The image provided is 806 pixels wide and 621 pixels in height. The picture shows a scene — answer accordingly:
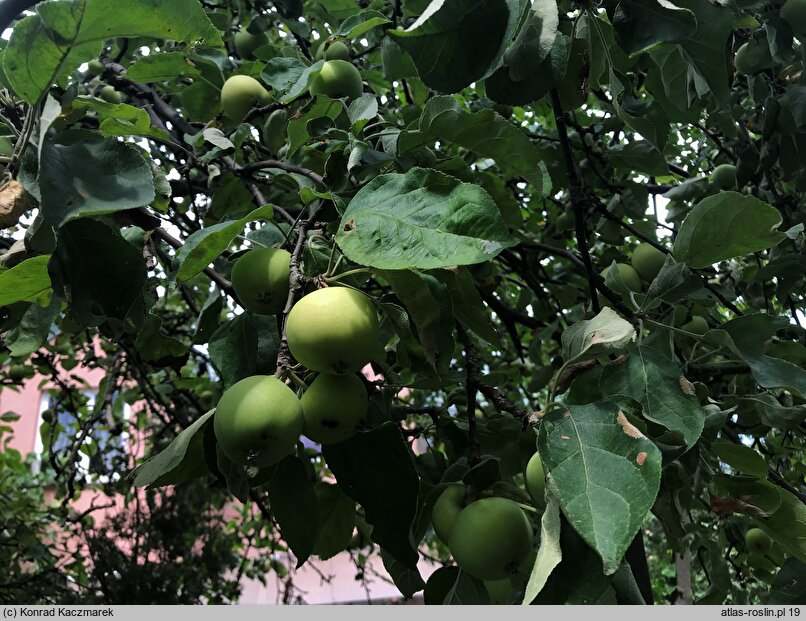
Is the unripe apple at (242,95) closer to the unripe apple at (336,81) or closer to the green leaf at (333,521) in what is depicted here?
the unripe apple at (336,81)

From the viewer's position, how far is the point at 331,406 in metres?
1.01

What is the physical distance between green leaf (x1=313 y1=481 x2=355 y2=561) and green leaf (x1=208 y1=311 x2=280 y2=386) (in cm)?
45

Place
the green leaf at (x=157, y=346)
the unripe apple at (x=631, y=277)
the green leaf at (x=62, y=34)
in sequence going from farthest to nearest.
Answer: the unripe apple at (x=631, y=277)
the green leaf at (x=157, y=346)
the green leaf at (x=62, y=34)

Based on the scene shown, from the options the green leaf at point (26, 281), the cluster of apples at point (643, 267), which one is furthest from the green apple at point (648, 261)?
the green leaf at point (26, 281)

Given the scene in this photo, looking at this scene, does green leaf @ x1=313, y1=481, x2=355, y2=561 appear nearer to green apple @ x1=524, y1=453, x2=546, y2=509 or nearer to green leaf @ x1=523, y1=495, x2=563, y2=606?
green apple @ x1=524, y1=453, x2=546, y2=509

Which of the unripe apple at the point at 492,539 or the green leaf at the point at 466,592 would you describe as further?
the green leaf at the point at 466,592

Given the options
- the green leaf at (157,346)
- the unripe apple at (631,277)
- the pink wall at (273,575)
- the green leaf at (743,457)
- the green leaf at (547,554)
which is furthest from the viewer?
the pink wall at (273,575)

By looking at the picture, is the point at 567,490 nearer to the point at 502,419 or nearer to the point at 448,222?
the point at 448,222

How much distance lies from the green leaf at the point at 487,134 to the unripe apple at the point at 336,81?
0.47m

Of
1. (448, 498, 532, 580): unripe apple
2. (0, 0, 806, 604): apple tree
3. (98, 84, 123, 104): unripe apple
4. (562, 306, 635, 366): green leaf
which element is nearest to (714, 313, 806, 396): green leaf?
(0, 0, 806, 604): apple tree

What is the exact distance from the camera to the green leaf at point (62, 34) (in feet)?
2.86

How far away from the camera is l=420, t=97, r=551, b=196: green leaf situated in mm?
1232

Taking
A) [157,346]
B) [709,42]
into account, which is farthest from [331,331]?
[157,346]

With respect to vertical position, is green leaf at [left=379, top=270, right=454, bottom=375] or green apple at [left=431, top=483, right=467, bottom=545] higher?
green leaf at [left=379, top=270, right=454, bottom=375]
